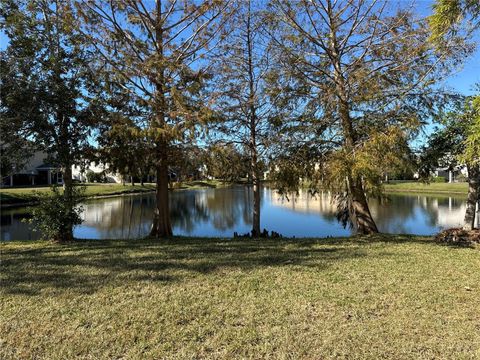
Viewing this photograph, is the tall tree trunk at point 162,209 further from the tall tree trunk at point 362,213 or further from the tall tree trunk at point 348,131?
the tall tree trunk at point 362,213

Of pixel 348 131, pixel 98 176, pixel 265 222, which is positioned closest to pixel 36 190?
pixel 98 176

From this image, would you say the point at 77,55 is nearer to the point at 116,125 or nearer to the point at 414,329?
the point at 116,125

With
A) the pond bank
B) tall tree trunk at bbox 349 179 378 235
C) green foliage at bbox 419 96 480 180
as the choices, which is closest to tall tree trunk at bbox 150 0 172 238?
tall tree trunk at bbox 349 179 378 235

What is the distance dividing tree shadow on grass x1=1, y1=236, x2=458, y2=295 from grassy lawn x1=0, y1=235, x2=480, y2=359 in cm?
3

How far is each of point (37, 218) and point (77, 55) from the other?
177 inches

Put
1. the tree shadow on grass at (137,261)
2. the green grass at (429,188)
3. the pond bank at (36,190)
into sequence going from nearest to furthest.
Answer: the tree shadow on grass at (137,261) < the pond bank at (36,190) < the green grass at (429,188)

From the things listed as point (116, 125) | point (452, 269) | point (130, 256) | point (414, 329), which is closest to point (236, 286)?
point (414, 329)

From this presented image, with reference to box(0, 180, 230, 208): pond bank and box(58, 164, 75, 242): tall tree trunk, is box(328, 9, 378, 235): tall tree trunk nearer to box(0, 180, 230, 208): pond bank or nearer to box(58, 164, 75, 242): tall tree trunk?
box(58, 164, 75, 242): tall tree trunk

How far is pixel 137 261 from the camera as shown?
7.29m

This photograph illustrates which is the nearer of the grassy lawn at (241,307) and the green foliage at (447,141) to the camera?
the grassy lawn at (241,307)

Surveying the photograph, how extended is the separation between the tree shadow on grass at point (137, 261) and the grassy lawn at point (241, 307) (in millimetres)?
29

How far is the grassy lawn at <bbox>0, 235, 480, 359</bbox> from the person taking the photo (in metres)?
3.67

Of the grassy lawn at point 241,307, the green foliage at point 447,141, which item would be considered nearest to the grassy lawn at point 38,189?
the green foliage at point 447,141

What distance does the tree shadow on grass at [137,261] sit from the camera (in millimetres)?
5863
